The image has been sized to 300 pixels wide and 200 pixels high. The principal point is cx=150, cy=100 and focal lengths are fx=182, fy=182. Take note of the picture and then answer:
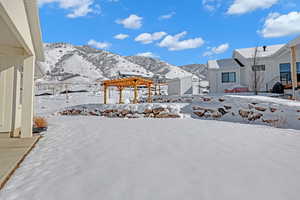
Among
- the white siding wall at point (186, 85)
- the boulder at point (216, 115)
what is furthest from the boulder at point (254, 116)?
the white siding wall at point (186, 85)

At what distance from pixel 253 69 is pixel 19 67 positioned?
672 inches

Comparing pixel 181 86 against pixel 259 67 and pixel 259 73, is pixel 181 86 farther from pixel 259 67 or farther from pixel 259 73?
pixel 259 67

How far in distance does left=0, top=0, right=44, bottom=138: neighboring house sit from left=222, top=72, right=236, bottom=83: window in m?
15.7

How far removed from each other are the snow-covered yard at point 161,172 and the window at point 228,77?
567 inches

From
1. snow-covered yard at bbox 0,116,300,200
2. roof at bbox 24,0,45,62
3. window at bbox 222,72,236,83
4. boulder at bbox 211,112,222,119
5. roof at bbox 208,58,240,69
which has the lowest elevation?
snow-covered yard at bbox 0,116,300,200

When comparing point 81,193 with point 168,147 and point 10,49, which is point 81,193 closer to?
point 168,147

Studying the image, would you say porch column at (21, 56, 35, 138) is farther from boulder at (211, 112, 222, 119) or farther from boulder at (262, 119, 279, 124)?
boulder at (262, 119, 279, 124)

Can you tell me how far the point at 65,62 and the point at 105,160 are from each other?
202 feet

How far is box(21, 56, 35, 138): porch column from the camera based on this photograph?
4.81m

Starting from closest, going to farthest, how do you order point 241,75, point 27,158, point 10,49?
point 27,158
point 10,49
point 241,75

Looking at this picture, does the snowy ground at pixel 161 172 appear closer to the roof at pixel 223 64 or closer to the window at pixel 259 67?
the window at pixel 259 67

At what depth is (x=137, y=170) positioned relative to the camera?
2.60m

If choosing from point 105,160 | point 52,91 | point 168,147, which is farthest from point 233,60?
point 52,91

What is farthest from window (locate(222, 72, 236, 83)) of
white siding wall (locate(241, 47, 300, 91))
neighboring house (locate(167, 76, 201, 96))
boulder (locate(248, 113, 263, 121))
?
boulder (locate(248, 113, 263, 121))
